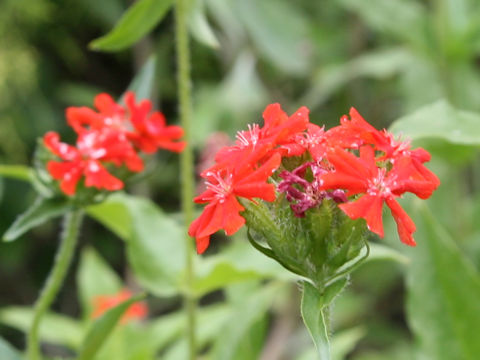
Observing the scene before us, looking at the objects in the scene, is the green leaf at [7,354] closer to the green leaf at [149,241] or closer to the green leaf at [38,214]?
the green leaf at [38,214]

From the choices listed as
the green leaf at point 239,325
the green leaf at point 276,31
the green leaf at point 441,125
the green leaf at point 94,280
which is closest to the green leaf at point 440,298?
the green leaf at point 441,125

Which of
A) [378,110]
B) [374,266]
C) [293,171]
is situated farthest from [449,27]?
[293,171]

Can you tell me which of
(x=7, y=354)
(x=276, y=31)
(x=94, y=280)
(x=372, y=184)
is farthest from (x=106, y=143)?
(x=276, y=31)

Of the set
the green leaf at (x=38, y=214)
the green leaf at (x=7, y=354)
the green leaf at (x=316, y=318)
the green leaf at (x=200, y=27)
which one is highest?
the green leaf at (x=200, y=27)

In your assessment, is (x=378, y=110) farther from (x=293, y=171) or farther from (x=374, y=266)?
(x=293, y=171)

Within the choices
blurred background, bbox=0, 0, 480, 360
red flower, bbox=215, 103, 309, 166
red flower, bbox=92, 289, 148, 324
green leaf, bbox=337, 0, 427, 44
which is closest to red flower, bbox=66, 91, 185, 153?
red flower, bbox=215, 103, 309, 166

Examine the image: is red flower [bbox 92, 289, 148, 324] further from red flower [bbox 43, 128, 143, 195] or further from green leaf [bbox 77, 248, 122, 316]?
red flower [bbox 43, 128, 143, 195]
